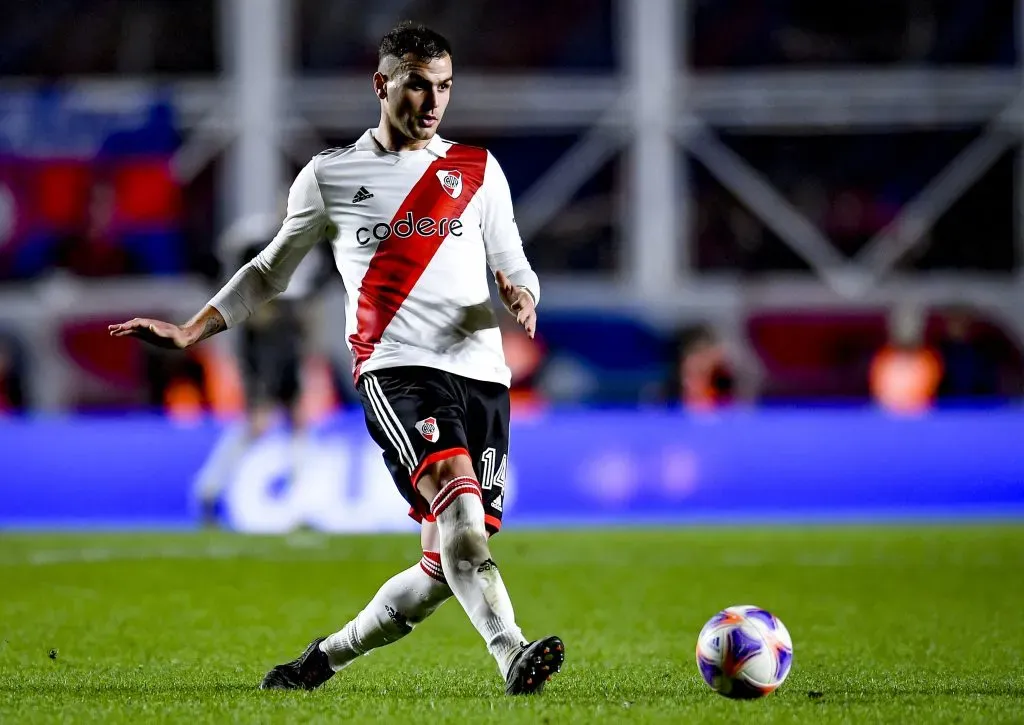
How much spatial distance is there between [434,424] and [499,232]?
2.27ft

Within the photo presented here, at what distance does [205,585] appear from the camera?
873cm

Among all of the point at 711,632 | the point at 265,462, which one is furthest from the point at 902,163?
the point at 711,632

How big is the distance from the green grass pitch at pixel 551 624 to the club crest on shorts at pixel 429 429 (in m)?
0.78

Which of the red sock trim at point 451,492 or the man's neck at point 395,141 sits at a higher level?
the man's neck at point 395,141

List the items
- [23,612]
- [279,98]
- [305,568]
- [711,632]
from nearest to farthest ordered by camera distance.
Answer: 1. [711,632]
2. [23,612]
3. [305,568]
4. [279,98]

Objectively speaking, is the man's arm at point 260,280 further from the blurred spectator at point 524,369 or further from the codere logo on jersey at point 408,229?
the blurred spectator at point 524,369

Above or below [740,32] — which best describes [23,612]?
below

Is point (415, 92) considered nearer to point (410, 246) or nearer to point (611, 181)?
point (410, 246)

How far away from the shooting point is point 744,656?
4918 millimetres

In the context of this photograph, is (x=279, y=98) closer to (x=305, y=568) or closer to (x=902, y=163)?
(x=902, y=163)

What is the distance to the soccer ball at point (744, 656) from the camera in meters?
4.92

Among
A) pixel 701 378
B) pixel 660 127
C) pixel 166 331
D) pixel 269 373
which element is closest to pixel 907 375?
pixel 701 378

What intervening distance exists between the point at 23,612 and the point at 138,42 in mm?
14234

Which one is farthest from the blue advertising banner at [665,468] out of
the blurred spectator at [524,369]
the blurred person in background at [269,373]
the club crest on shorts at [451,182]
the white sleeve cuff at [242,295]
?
the club crest on shorts at [451,182]
